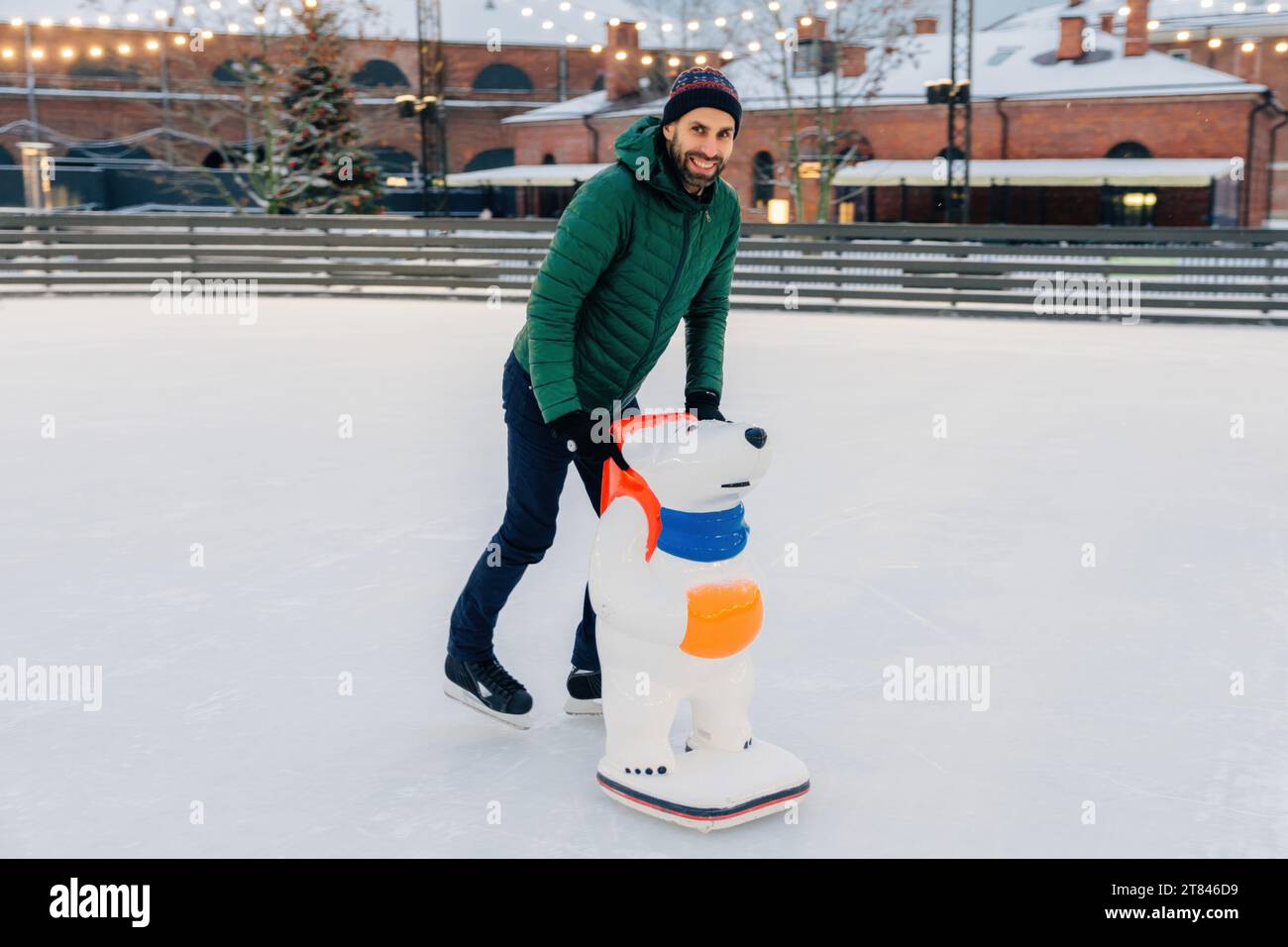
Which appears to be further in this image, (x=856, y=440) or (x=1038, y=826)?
(x=856, y=440)

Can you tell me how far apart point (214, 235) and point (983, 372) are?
34.4 feet

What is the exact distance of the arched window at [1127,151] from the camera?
2955cm

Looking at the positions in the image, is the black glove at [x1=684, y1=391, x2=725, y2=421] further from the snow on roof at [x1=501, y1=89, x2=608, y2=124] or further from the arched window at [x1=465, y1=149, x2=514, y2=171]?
the arched window at [x1=465, y1=149, x2=514, y2=171]

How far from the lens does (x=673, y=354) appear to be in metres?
11.9

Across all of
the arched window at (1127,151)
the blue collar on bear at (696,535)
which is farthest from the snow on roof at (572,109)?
the blue collar on bear at (696,535)

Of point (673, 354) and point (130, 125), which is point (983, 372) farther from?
point (130, 125)

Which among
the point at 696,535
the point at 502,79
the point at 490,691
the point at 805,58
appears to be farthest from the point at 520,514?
the point at 502,79

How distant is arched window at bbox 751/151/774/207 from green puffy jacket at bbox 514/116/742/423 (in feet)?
102

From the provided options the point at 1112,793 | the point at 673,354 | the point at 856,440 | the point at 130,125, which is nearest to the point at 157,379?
the point at 673,354

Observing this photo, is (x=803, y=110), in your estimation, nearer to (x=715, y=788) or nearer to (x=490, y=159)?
(x=490, y=159)

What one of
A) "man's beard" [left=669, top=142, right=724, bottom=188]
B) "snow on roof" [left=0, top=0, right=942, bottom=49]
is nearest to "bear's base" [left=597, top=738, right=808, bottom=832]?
"man's beard" [left=669, top=142, right=724, bottom=188]

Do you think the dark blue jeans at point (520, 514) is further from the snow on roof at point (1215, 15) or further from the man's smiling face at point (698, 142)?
the snow on roof at point (1215, 15)

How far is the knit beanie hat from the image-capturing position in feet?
9.32

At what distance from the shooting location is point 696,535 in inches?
111
